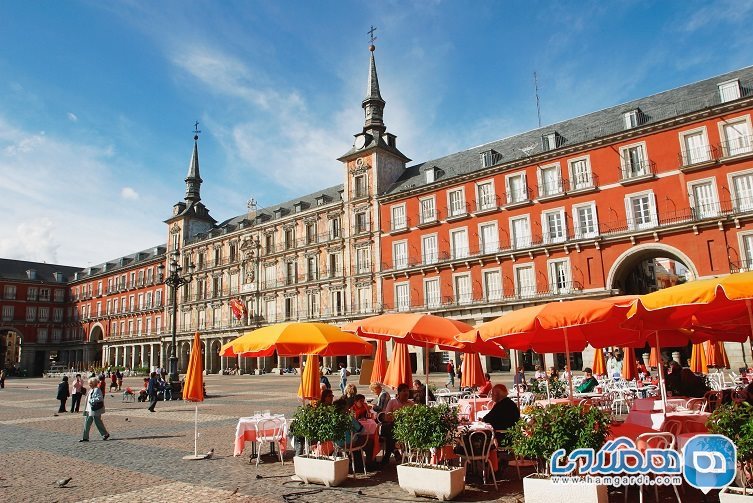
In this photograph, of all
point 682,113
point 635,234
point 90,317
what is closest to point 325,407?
point 635,234

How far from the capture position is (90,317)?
72.8 metres

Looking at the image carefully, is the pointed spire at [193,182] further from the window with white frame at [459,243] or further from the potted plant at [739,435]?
the potted plant at [739,435]

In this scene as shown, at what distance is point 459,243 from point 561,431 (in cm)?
3079

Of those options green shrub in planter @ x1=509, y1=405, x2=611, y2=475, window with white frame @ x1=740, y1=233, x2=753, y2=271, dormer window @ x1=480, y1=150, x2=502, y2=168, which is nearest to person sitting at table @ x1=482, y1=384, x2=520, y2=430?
green shrub in planter @ x1=509, y1=405, x2=611, y2=475

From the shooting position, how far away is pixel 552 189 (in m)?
32.1

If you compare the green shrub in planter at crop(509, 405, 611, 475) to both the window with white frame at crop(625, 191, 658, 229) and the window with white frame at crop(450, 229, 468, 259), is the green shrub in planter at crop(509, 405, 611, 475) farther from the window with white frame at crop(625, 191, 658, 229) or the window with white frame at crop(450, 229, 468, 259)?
the window with white frame at crop(450, 229, 468, 259)

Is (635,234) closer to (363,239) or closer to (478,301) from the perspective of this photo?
(478,301)

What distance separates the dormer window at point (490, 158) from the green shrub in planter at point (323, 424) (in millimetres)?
30099

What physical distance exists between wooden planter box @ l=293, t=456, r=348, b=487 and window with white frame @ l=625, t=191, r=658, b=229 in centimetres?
2630

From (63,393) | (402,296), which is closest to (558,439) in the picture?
(63,393)

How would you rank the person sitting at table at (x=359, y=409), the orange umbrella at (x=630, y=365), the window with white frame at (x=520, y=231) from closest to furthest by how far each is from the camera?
the person sitting at table at (x=359, y=409) < the orange umbrella at (x=630, y=365) < the window with white frame at (x=520, y=231)

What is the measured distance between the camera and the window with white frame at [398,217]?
3953 cm

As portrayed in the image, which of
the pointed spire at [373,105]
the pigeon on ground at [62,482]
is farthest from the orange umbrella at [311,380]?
the pointed spire at [373,105]

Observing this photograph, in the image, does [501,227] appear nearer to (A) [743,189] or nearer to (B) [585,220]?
(B) [585,220]
